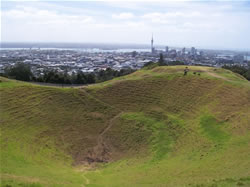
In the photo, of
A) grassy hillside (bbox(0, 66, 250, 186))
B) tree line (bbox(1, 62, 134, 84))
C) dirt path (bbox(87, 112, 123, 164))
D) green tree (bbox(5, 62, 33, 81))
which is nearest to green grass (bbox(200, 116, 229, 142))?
grassy hillside (bbox(0, 66, 250, 186))

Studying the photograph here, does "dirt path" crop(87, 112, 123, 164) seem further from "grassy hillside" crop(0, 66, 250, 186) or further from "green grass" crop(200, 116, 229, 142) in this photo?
"green grass" crop(200, 116, 229, 142)

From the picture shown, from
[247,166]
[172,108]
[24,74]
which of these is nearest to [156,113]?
[172,108]

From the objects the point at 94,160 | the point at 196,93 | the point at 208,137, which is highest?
the point at 196,93

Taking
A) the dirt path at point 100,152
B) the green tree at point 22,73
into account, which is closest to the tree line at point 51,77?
the green tree at point 22,73

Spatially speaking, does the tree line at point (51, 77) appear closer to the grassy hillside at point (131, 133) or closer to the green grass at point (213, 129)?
the grassy hillside at point (131, 133)

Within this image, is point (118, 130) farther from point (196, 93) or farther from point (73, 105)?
point (196, 93)

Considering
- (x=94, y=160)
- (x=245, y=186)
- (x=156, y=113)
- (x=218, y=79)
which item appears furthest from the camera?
(x=218, y=79)

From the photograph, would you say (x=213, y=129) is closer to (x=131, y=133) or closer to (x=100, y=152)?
(x=131, y=133)

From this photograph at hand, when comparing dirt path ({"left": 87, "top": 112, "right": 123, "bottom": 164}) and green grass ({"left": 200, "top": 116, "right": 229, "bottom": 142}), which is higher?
green grass ({"left": 200, "top": 116, "right": 229, "bottom": 142})

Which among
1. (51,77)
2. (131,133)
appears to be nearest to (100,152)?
(131,133)
